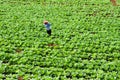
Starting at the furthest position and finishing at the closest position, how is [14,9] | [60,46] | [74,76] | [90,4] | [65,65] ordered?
[90,4], [14,9], [60,46], [65,65], [74,76]

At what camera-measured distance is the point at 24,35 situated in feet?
74.9

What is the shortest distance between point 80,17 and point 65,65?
1254 cm

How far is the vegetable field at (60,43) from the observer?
1631cm

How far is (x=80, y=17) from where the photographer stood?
2875 cm

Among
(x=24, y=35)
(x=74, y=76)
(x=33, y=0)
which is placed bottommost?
(x=74, y=76)

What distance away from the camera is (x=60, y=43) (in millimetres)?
20969

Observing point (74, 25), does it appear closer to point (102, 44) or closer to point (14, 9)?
Answer: point (102, 44)

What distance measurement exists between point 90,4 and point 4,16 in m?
12.6

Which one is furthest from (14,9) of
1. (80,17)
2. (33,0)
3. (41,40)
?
(41,40)

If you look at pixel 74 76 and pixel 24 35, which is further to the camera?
pixel 24 35

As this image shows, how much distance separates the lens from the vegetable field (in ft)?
53.5

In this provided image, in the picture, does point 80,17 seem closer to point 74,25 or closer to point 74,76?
point 74,25

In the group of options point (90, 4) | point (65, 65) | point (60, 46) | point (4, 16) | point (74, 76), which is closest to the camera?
point (74, 76)

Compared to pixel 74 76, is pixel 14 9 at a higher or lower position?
higher
